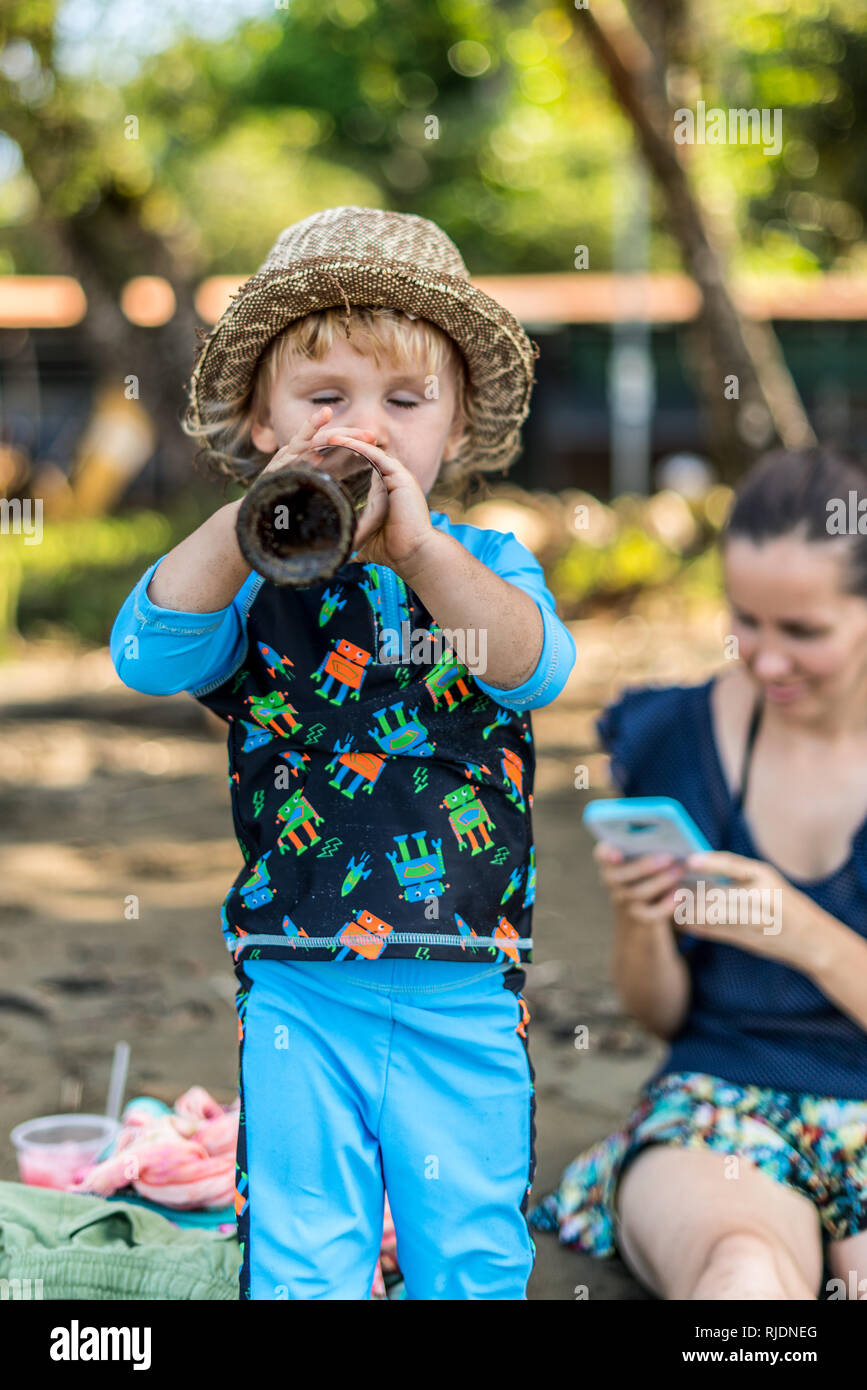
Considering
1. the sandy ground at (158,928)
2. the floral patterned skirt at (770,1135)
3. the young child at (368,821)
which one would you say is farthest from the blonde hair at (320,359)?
→ the sandy ground at (158,928)

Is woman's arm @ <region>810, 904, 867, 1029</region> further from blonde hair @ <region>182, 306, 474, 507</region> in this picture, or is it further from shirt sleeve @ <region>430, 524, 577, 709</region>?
blonde hair @ <region>182, 306, 474, 507</region>

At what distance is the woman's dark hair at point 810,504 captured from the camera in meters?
2.46

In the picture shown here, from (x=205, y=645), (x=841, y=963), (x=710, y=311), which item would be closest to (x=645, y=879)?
(x=841, y=963)

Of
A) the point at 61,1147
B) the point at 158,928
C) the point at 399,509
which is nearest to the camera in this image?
the point at 399,509

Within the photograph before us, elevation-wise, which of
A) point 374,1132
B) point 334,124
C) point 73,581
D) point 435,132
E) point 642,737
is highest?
point 334,124

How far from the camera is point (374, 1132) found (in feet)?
6.26

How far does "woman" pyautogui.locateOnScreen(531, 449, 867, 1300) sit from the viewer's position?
2377 millimetres

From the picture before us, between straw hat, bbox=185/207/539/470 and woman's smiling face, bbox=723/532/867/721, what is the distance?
0.53 metres

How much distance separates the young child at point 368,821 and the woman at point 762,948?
1.71ft

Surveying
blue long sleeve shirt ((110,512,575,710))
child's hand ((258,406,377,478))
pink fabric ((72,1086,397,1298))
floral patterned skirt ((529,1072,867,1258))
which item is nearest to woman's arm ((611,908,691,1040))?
floral patterned skirt ((529,1072,867,1258))

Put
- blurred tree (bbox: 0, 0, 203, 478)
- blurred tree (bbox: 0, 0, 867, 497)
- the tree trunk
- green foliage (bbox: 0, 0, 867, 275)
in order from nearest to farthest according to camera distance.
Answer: the tree trunk
blurred tree (bbox: 0, 0, 203, 478)
blurred tree (bbox: 0, 0, 867, 497)
green foliage (bbox: 0, 0, 867, 275)

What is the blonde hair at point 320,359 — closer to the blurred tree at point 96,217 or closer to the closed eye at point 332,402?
the closed eye at point 332,402

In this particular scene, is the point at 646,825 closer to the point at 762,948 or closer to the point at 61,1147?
the point at 762,948

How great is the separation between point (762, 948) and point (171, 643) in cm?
118
